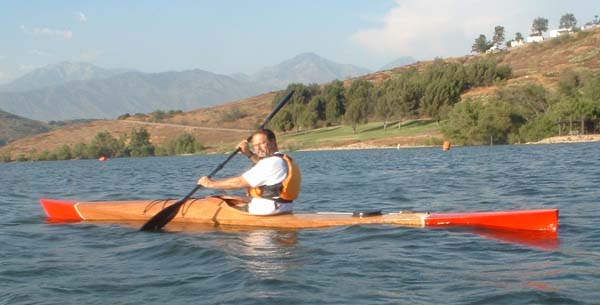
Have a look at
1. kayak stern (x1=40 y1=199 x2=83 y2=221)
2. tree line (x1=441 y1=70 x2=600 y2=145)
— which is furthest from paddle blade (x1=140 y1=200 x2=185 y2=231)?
tree line (x1=441 y1=70 x2=600 y2=145)

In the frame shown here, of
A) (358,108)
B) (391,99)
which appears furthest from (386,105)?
(358,108)

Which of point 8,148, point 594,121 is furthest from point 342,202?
point 8,148

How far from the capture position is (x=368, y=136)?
252 ft

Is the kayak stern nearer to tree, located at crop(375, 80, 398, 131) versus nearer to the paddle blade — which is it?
the paddle blade

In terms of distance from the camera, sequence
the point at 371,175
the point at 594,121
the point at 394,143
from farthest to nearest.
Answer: the point at 394,143, the point at 594,121, the point at 371,175

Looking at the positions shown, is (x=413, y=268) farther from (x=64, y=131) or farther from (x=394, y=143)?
(x=64, y=131)

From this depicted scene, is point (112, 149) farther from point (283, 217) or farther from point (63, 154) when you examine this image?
point (283, 217)

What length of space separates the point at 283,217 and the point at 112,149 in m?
87.2

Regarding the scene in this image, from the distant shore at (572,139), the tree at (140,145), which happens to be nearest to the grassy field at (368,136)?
the distant shore at (572,139)

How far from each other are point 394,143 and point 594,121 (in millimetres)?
19030

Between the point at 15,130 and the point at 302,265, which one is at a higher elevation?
the point at 15,130

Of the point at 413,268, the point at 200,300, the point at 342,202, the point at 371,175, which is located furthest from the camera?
the point at 371,175

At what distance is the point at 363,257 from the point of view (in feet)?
26.5

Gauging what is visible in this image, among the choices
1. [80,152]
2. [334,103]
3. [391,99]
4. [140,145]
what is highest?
[334,103]
